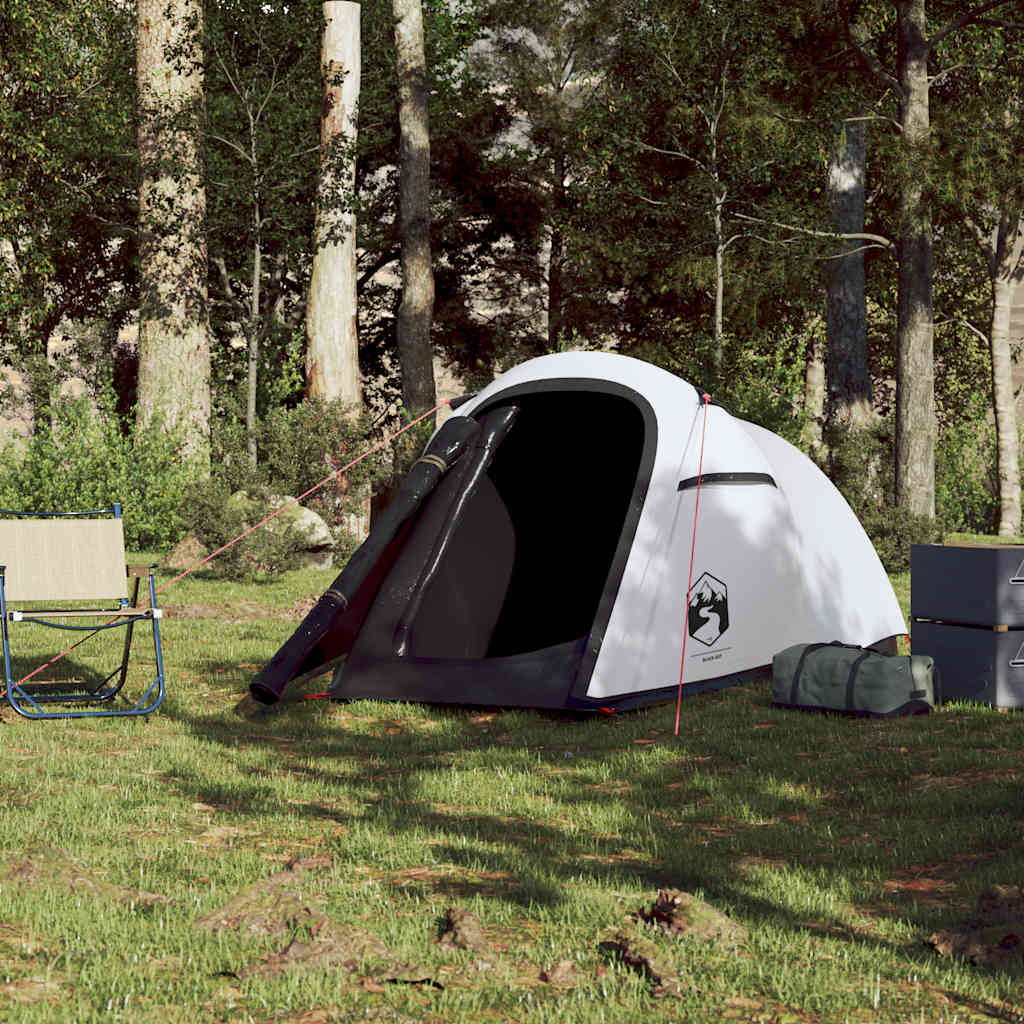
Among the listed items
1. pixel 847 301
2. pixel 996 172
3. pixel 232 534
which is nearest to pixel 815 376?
pixel 847 301

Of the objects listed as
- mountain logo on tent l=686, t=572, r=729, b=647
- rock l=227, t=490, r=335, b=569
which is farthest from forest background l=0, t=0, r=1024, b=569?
mountain logo on tent l=686, t=572, r=729, b=647

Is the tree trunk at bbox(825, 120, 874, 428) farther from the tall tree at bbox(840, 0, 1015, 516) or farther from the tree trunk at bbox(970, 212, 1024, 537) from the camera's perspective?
the tree trunk at bbox(970, 212, 1024, 537)

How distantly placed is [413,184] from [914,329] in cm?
841

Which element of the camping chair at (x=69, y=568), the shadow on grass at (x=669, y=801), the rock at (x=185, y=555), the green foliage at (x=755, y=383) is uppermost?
the green foliage at (x=755, y=383)

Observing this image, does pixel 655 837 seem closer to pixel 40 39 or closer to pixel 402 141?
pixel 402 141

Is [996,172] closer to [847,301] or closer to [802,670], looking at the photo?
[847,301]

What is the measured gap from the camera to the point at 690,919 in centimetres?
415

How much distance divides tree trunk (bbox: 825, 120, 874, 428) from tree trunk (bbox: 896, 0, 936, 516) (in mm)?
2155

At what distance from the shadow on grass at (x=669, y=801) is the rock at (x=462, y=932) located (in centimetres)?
37

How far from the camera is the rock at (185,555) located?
15.6 meters

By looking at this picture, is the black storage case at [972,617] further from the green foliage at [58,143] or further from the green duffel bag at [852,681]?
the green foliage at [58,143]

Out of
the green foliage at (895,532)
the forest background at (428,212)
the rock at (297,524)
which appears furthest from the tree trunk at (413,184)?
the green foliage at (895,532)

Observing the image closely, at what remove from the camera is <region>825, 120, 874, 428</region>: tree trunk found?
2061 cm

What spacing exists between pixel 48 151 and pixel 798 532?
59.6 ft
